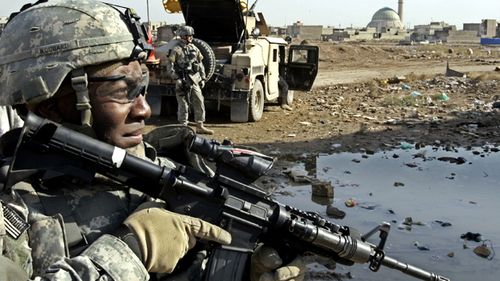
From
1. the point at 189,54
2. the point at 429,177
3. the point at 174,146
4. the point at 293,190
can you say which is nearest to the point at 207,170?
the point at 174,146

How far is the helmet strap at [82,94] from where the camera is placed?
197cm

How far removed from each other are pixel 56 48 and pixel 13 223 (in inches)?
26.6

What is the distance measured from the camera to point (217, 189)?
208 cm

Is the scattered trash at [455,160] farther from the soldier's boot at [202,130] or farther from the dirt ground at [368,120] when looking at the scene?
the soldier's boot at [202,130]

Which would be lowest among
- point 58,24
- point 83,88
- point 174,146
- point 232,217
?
point 232,217

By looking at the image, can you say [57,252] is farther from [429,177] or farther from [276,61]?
[276,61]

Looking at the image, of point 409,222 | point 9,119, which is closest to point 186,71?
point 409,222

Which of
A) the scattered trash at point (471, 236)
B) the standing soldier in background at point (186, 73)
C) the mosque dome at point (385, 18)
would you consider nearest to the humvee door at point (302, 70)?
the standing soldier in background at point (186, 73)

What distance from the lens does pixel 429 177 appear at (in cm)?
767

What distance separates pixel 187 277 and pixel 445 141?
28.1ft

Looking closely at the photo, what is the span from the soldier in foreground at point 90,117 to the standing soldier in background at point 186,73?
7604 millimetres

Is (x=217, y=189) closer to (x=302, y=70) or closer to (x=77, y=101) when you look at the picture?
(x=77, y=101)

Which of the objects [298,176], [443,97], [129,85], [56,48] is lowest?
[298,176]

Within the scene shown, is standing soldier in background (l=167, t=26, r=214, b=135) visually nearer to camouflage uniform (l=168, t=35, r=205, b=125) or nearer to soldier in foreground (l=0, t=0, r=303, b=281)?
A: camouflage uniform (l=168, t=35, r=205, b=125)
